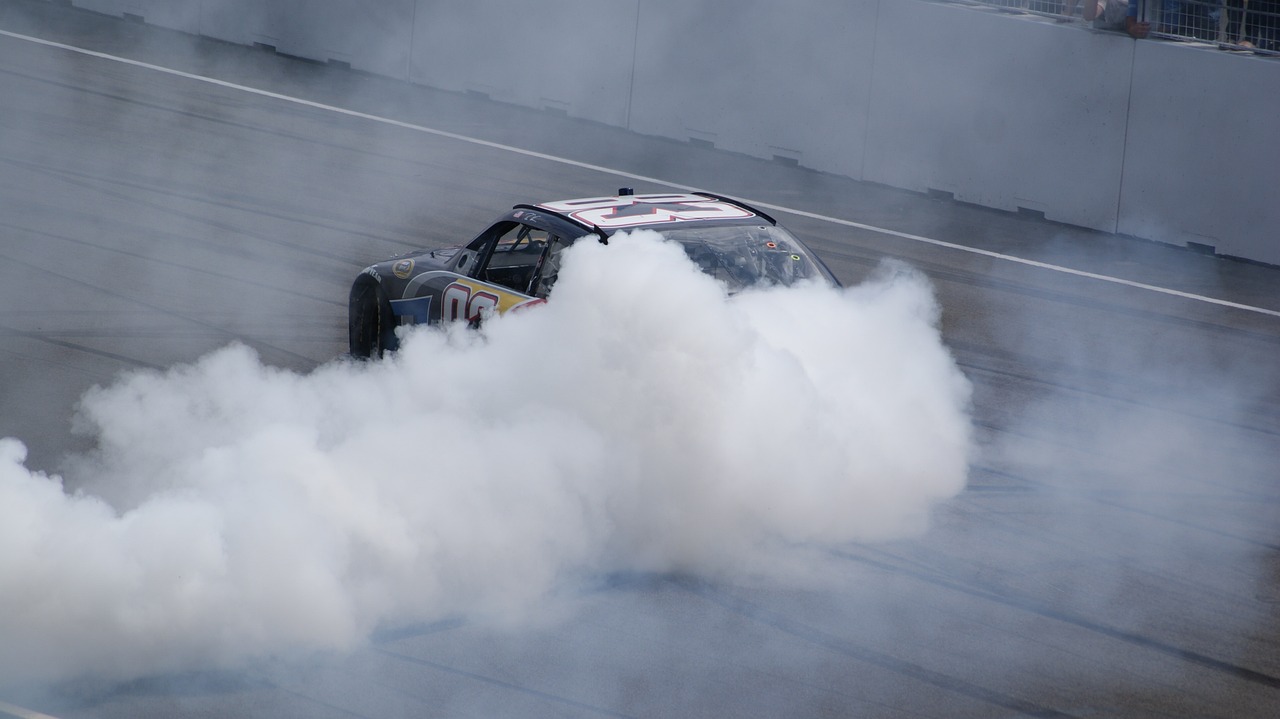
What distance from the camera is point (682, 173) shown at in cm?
1493

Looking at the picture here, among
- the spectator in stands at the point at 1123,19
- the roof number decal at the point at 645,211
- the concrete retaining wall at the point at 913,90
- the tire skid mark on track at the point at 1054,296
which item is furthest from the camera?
the spectator in stands at the point at 1123,19

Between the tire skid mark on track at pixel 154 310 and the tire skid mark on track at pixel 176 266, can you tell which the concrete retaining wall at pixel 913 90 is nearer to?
the tire skid mark on track at pixel 176 266

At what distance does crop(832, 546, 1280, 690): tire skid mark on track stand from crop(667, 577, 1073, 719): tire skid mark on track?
684 mm

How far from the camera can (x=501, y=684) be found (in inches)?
203

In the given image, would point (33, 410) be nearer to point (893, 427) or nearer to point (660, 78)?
point (893, 427)

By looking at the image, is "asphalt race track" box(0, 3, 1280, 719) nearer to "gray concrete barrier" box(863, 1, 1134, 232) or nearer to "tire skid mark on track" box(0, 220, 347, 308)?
"tire skid mark on track" box(0, 220, 347, 308)

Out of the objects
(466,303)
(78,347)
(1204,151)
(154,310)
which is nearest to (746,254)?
(466,303)

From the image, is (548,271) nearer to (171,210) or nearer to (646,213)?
(646,213)

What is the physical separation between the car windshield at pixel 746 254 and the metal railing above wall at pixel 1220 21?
7138mm

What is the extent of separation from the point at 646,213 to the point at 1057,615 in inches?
114

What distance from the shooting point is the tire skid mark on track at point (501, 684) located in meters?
5.02

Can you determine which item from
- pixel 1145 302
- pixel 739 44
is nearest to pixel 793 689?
pixel 1145 302

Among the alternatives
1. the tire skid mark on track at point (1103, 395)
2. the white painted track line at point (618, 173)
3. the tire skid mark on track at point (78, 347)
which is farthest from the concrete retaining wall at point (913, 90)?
the tire skid mark on track at point (78, 347)

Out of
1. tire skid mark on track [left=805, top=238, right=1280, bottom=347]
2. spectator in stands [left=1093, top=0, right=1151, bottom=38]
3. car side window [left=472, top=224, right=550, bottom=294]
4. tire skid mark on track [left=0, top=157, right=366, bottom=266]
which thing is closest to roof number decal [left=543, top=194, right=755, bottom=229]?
car side window [left=472, top=224, right=550, bottom=294]
